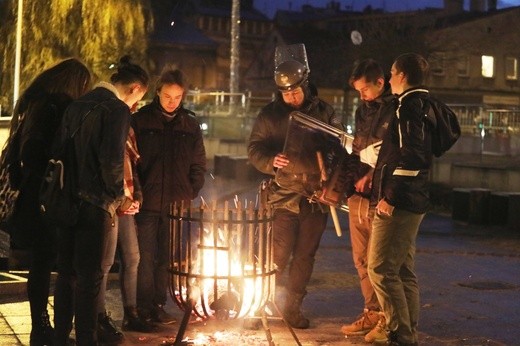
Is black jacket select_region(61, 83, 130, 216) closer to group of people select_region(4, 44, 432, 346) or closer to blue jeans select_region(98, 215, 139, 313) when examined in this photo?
group of people select_region(4, 44, 432, 346)

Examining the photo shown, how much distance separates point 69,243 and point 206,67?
210 ft

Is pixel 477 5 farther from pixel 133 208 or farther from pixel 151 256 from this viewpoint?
pixel 133 208

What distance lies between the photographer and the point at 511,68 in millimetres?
61906

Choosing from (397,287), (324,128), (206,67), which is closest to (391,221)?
(397,287)

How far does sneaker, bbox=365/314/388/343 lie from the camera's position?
273 inches

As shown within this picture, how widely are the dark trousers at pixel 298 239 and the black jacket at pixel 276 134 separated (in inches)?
3.9

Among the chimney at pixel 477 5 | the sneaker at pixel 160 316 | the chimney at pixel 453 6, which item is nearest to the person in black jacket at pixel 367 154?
the sneaker at pixel 160 316

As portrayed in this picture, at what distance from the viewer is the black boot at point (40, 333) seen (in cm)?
621

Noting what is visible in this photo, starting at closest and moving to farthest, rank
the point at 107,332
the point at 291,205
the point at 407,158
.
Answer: the point at 407,158 → the point at 107,332 → the point at 291,205

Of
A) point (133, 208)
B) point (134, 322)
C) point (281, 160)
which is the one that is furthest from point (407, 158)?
point (134, 322)

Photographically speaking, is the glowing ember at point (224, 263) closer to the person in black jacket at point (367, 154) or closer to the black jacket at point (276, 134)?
the black jacket at point (276, 134)

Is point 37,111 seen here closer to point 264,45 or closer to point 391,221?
point 391,221

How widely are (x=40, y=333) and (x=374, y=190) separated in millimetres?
2563

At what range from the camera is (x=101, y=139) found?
221 inches
